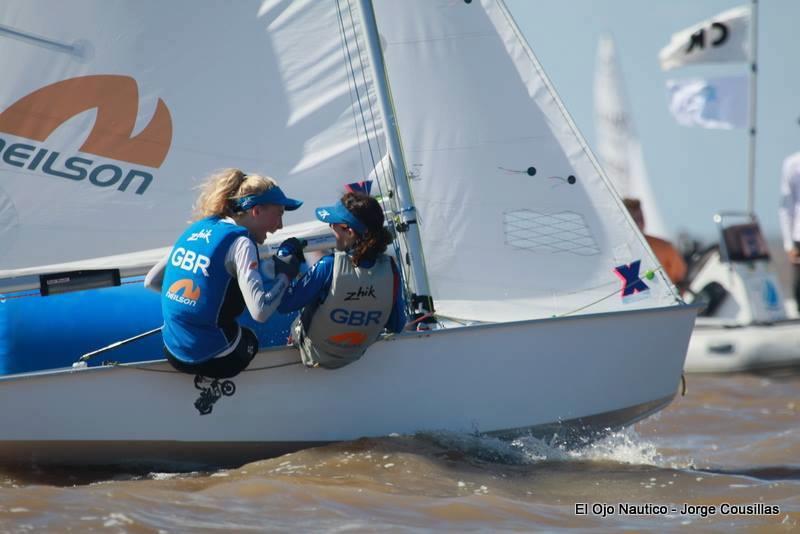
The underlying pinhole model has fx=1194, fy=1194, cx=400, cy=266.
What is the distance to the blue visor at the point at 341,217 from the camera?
4.29 metres

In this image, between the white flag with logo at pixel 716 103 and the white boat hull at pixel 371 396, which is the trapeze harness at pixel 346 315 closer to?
the white boat hull at pixel 371 396

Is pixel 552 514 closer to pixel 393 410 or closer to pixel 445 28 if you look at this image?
pixel 393 410

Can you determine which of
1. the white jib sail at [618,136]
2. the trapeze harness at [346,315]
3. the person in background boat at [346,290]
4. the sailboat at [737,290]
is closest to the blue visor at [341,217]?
the person in background boat at [346,290]

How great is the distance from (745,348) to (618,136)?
720cm

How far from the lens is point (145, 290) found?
491cm

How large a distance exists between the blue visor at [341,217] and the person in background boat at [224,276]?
127 millimetres

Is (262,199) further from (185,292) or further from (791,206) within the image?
(791,206)

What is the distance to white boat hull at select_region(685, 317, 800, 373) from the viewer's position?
8.45 meters

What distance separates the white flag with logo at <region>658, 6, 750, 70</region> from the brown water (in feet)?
17.7

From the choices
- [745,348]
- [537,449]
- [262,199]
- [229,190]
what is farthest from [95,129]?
[745,348]

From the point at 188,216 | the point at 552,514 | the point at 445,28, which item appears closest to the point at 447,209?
the point at 445,28

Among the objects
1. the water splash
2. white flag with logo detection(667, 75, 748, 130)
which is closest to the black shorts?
the water splash

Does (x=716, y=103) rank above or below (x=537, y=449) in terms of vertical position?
above

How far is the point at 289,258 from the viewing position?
426 centimetres
